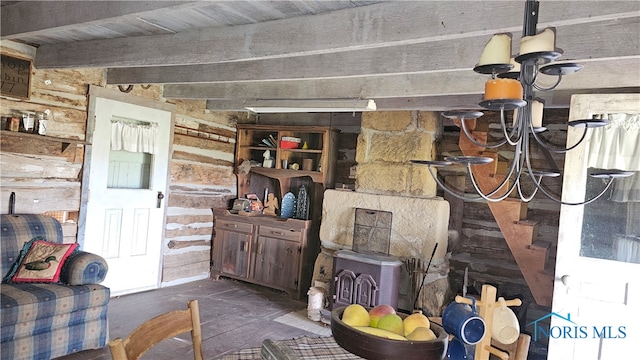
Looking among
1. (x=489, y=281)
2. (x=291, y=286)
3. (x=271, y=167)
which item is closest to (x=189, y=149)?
(x=271, y=167)

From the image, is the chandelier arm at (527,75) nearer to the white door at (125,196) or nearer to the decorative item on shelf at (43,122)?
the decorative item on shelf at (43,122)

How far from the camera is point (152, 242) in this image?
500cm

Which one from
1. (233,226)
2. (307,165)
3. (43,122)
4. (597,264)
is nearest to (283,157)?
(307,165)

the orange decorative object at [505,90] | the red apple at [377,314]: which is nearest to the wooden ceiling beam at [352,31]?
the orange decorative object at [505,90]

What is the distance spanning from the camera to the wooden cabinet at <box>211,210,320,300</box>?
5148mm

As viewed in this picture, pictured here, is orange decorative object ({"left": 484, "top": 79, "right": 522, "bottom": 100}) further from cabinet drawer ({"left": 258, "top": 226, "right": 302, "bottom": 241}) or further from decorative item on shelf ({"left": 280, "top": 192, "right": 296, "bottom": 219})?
decorative item on shelf ({"left": 280, "top": 192, "right": 296, "bottom": 219})

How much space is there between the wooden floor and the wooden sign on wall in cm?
208

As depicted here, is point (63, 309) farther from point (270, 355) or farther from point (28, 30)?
point (270, 355)

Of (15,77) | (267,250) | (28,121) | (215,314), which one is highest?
(15,77)

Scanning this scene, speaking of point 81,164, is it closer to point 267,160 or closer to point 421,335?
point 267,160

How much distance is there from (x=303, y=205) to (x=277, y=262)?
762 mm

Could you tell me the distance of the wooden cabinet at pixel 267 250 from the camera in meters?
5.15

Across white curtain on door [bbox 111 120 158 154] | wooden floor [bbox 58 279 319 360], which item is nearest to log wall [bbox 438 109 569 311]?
wooden floor [bbox 58 279 319 360]

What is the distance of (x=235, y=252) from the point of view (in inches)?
220
